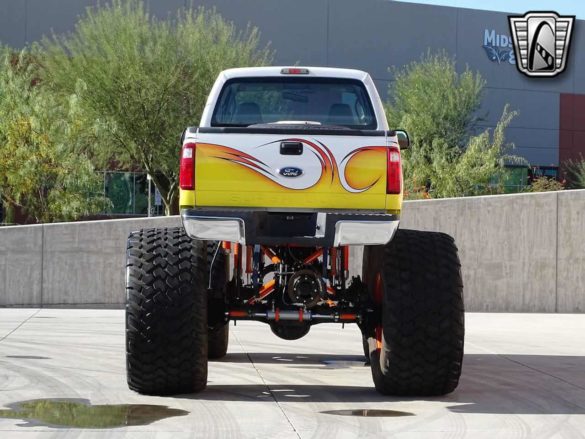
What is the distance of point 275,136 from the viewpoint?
862 centimetres

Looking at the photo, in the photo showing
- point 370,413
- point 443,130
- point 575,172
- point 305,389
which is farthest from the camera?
point 575,172

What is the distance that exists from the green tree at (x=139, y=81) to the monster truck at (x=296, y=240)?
2968 centimetres

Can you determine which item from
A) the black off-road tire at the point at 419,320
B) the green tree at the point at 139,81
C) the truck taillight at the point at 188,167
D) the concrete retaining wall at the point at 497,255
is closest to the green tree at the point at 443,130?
the green tree at the point at 139,81

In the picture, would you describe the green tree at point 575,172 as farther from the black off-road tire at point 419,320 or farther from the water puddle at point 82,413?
the water puddle at point 82,413

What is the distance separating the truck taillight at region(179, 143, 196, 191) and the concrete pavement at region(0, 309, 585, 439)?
1.67 meters

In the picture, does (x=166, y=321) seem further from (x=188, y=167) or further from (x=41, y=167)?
(x=41, y=167)

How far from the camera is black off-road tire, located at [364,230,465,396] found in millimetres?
8859

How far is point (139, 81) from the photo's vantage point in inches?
1572

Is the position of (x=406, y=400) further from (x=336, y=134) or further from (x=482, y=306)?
(x=482, y=306)

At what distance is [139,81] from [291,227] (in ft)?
105

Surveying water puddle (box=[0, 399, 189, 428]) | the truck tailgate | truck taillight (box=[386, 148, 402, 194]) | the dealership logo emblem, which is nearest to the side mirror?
truck taillight (box=[386, 148, 402, 194])

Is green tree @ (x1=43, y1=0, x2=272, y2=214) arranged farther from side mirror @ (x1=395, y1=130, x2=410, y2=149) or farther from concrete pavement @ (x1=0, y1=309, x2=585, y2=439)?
side mirror @ (x1=395, y1=130, x2=410, y2=149)

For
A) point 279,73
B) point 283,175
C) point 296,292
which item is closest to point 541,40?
point 279,73

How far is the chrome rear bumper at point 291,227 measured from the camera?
8.55m
